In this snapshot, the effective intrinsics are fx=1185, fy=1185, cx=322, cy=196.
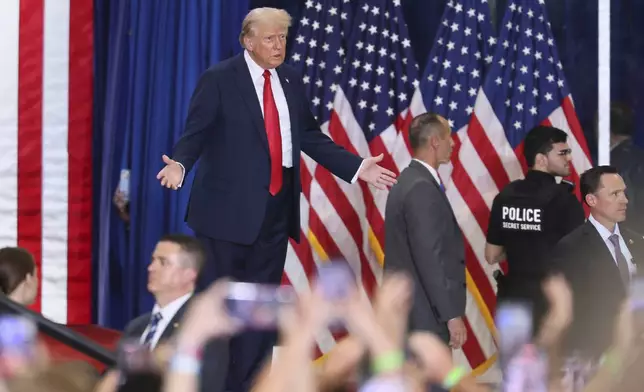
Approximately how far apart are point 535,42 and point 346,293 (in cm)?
468

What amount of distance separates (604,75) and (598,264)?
6.39 ft

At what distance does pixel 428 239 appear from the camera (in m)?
4.77

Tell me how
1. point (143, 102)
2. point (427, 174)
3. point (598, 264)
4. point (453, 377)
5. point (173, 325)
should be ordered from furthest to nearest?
point (143, 102), point (427, 174), point (598, 264), point (173, 325), point (453, 377)

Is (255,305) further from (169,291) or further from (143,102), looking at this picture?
(143,102)

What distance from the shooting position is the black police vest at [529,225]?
5367mm

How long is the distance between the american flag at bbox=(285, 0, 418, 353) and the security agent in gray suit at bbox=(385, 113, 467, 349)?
105 centimetres

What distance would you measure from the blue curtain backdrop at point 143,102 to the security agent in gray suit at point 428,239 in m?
1.26

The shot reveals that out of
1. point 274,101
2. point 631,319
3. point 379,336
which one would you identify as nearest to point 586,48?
point 274,101

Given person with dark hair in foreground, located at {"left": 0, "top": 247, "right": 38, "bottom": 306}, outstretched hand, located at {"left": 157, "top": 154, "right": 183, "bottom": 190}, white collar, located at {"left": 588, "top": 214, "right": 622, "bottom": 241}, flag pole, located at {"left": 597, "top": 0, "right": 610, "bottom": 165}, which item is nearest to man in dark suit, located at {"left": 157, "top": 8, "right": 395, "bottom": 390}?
outstretched hand, located at {"left": 157, "top": 154, "right": 183, "bottom": 190}

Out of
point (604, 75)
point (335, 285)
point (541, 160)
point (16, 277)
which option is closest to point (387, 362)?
point (335, 285)

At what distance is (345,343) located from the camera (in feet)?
7.09

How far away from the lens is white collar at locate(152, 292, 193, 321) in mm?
3375

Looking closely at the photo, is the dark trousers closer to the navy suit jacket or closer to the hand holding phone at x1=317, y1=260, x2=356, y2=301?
the navy suit jacket

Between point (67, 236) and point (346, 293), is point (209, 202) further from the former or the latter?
point (346, 293)
